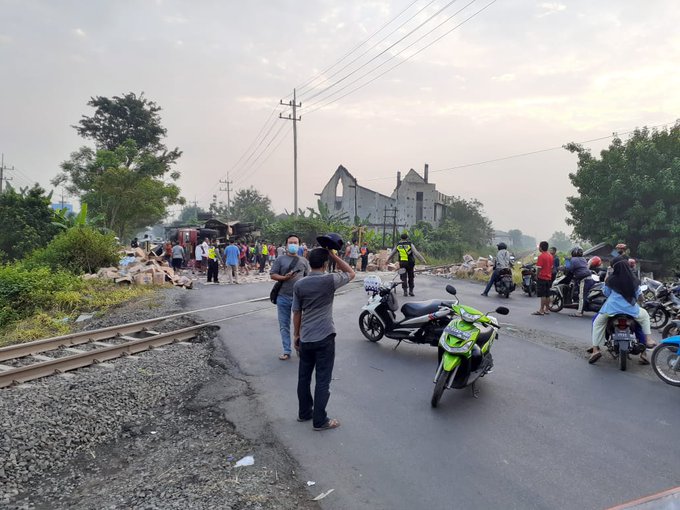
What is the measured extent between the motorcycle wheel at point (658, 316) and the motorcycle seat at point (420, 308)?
5.04 meters

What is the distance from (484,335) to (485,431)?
1.25m

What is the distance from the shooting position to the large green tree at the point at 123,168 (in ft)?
94.7

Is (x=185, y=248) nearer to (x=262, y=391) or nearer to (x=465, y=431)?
(x=262, y=391)

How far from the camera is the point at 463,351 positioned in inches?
194

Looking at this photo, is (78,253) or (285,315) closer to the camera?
(285,315)

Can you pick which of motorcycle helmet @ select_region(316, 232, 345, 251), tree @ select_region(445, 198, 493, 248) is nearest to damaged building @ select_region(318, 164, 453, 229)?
tree @ select_region(445, 198, 493, 248)

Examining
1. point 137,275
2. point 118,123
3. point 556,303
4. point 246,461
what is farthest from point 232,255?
point 118,123

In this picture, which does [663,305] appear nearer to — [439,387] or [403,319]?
[403,319]

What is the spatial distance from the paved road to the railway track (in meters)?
1.63

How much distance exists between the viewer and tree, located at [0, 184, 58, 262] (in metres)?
22.5

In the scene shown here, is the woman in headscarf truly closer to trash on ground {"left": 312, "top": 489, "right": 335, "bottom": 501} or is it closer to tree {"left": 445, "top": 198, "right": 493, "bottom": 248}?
trash on ground {"left": 312, "top": 489, "right": 335, "bottom": 501}

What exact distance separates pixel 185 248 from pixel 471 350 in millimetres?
22275

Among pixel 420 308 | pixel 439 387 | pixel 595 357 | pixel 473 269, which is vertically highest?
pixel 420 308

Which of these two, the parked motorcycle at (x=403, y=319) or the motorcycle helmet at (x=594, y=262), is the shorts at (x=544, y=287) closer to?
the motorcycle helmet at (x=594, y=262)
